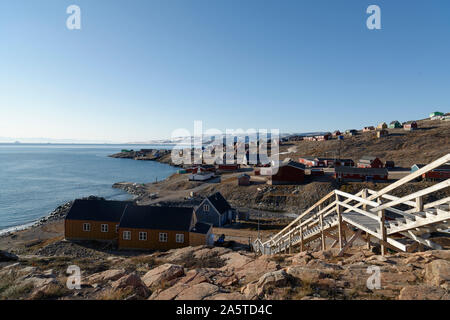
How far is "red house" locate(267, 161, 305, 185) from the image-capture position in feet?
183

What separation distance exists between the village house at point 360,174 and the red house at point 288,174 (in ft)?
25.4

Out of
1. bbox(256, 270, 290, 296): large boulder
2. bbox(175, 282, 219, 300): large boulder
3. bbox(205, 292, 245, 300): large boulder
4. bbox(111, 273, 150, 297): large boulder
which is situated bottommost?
bbox(111, 273, 150, 297): large boulder

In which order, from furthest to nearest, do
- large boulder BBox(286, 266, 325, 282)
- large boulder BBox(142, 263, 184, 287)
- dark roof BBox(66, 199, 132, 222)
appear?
dark roof BBox(66, 199, 132, 222)
large boulder BBox(142, 263, 184, 287)
large boulder BBox(286, 266, 325, 282)

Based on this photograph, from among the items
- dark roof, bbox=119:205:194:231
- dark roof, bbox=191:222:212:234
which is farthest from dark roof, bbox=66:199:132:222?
dark roof, bbox=191:222:212:234

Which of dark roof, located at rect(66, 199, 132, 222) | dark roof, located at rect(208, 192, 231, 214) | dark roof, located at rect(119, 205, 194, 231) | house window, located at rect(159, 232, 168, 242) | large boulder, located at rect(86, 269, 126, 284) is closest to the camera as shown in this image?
large boulder, located at rect(86, 269, 126, 284)

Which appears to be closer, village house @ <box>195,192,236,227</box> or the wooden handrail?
the wooden handrail

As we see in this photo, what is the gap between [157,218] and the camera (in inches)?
1113

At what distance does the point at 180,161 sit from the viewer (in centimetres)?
14662

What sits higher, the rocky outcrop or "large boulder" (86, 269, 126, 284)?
the rocky outcrop

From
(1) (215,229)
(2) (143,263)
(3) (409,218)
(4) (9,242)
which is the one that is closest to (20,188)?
(4) (9,242)

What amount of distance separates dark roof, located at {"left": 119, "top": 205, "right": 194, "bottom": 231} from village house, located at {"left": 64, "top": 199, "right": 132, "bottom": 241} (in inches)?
84.7

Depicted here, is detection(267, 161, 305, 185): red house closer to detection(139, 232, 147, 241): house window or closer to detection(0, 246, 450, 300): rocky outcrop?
detection(139, 232, 147, 241): house window

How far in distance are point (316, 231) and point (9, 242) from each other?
40720 millimetres
